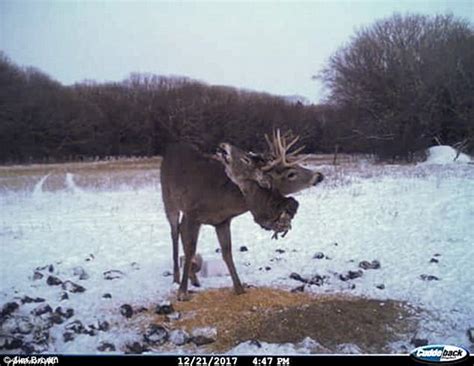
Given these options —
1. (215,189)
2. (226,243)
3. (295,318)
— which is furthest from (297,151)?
(295,318)

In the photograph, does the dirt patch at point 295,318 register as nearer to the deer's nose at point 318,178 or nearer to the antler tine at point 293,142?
the deer's nose at point 318,178

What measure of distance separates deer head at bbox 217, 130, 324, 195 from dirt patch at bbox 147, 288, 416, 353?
0.49 meters

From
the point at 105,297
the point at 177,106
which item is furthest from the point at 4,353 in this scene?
the point at 177,106

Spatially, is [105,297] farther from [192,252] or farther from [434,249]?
[434,249]

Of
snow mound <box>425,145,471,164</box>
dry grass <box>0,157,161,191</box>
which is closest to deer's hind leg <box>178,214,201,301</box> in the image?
dry grass <box>0,157,161,191</box>

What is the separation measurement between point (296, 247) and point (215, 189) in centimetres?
A: 55

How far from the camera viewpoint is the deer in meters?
2.43

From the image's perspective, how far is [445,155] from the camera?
7.91 feet

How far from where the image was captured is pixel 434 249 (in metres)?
2.48

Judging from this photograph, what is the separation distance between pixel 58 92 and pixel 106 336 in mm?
990

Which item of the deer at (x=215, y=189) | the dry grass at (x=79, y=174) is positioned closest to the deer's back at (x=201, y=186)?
the deer at (x=215, y=189)

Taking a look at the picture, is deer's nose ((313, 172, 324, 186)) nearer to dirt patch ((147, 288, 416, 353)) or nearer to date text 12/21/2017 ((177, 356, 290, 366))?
dirt patch ((147, 288, 416, 353))

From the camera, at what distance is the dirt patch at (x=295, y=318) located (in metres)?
2.21

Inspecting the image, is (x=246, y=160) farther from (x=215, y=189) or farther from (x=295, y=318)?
(x=295, y=318)
